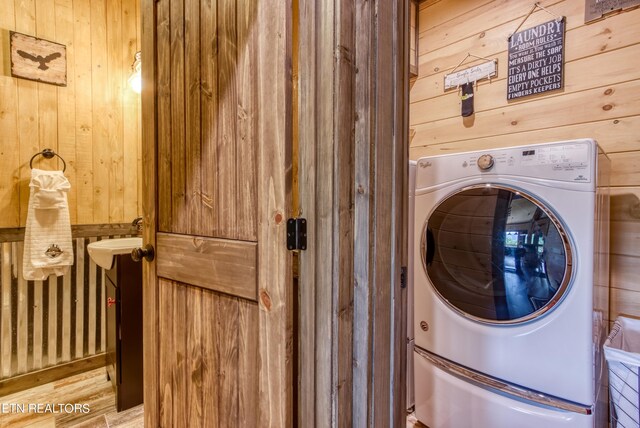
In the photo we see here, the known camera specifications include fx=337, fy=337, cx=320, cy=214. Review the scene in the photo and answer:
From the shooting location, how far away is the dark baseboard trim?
1982 millimetres

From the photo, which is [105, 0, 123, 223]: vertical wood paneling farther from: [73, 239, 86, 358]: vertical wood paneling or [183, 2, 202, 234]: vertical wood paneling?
[183, 2, 202, 234]: vertical wood paneling

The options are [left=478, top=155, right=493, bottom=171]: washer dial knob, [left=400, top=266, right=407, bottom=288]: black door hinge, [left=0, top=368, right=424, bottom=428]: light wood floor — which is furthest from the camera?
[left=0, top=368, right=424, bottom=428]: light wood floor

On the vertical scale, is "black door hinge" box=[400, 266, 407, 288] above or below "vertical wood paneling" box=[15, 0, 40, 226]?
below

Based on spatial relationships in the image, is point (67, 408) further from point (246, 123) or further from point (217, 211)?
point (246, 123)

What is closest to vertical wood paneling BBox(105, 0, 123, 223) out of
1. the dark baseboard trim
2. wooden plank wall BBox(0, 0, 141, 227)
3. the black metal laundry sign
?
wooden plank wall BBox(0, 0, 141, 227)

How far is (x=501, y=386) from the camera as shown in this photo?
132 cm

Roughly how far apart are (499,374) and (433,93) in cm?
178

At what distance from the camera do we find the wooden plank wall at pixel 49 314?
198cm

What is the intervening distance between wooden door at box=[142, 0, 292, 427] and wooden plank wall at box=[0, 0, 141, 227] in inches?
47.9

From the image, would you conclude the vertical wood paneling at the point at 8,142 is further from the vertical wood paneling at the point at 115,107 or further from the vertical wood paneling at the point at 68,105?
the vertical wood paneling at the point at 115,107

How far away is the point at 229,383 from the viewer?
1056mm

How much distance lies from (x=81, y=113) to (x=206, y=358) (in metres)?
1.99

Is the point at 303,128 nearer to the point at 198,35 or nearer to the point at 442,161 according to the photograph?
the point at 198,35

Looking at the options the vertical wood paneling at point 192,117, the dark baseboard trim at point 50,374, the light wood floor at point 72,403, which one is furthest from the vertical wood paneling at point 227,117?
the dark baseboard trim at point 50,374
